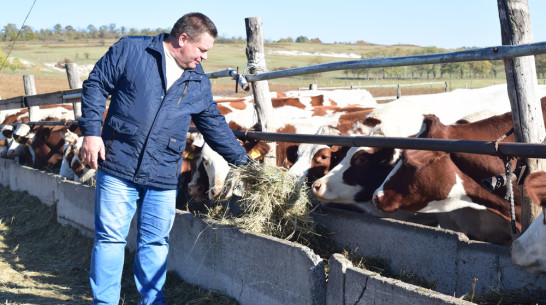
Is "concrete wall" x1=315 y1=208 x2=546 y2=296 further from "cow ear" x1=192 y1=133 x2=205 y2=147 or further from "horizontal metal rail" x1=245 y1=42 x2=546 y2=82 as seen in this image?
"cow ear" x1=192 y1=133 x2=205 y2=147

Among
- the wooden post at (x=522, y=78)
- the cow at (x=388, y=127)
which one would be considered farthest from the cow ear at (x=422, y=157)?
the wooden post at (x=522, y=78)

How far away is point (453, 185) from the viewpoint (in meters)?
4.51

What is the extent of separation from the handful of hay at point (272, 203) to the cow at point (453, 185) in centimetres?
58

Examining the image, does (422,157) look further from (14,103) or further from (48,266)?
(14,103)

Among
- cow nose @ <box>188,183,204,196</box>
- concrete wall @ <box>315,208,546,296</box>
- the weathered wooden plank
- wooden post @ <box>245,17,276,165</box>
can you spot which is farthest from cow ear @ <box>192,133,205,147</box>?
the weathered wooden plank

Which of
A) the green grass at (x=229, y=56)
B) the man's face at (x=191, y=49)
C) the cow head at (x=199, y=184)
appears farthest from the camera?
the green grass at (x=229, y=56)

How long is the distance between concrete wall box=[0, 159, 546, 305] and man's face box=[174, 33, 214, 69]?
1296 mm

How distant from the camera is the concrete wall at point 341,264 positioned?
11.3 ft

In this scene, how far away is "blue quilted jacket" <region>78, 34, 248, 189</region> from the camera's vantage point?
3803 millimetres

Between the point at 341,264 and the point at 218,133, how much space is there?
4.57 feet

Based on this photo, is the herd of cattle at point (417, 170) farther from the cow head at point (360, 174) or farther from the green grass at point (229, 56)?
the green grass at point (229, 56)

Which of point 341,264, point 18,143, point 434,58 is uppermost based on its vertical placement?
point 434,58

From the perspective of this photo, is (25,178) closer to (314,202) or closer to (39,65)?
(314,202)

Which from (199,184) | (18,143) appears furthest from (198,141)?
(18,143)
